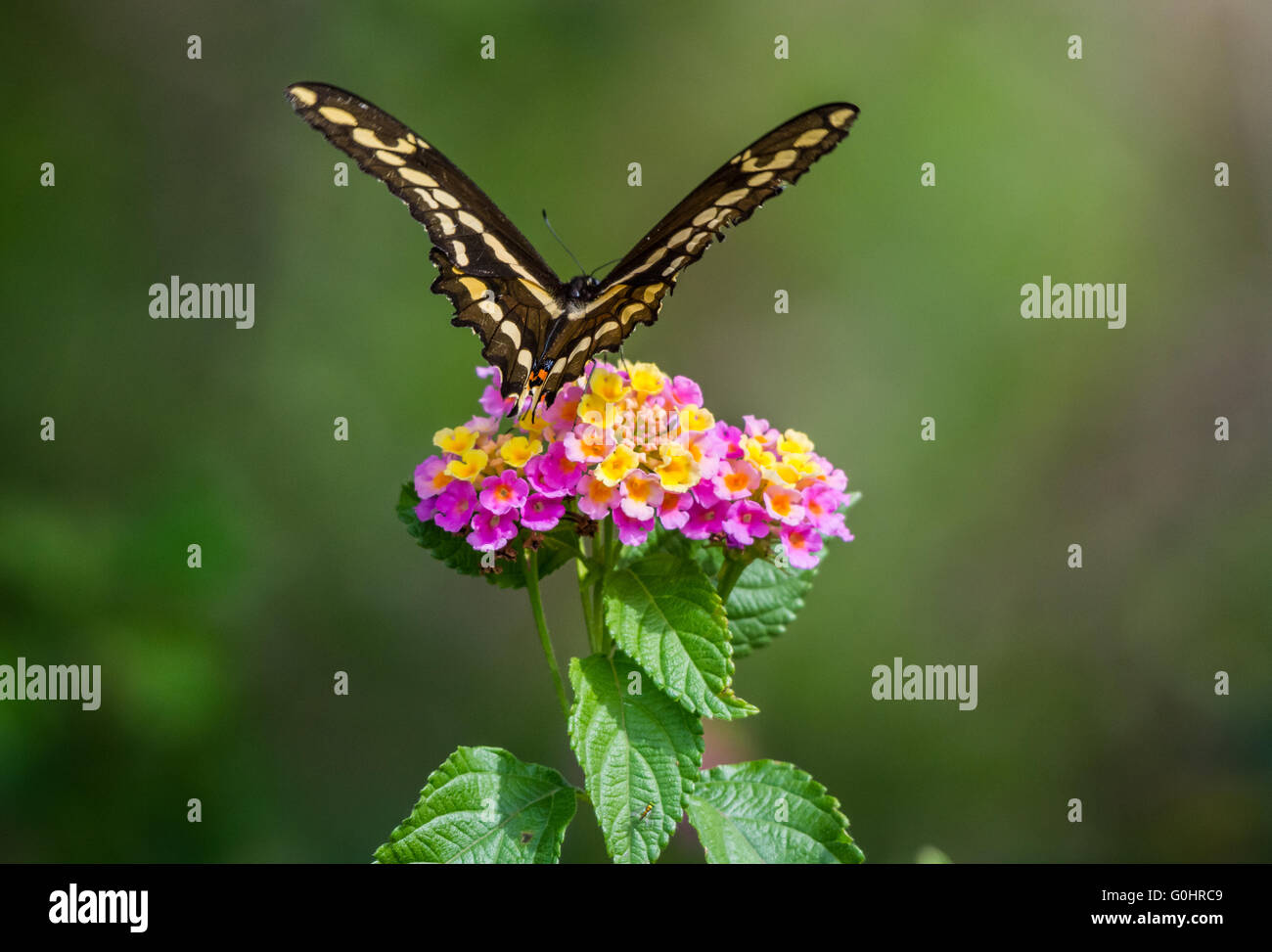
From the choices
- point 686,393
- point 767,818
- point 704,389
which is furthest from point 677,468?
point 704,389

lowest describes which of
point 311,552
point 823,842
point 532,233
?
point 823,842

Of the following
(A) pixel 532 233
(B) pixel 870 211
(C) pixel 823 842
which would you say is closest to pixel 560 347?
(C) pixel 823 842

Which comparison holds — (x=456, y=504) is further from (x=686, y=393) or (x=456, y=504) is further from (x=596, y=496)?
(x=686, y=393)

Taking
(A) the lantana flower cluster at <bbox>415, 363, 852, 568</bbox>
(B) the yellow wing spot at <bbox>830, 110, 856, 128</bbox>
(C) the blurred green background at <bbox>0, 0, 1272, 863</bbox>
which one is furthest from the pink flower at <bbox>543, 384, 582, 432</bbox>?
(C) the blurred green background at <bbox>0, 0, 1272, 863</bbox>

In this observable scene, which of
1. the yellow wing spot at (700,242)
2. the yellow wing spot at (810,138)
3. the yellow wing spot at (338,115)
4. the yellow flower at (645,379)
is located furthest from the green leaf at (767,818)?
the yellow wing spot at (338,115)

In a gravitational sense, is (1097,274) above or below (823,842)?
above

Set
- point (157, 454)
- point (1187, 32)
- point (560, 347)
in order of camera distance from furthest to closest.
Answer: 1. point (1187, 32)
2. point (157, 454)
3. point (560, 347)

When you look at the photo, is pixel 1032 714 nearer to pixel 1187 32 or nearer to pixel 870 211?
pixel 870 211

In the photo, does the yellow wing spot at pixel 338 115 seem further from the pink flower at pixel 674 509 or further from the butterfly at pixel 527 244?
the pink flower at pixel 674 509

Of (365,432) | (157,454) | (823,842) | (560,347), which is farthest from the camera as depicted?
(365,432)
